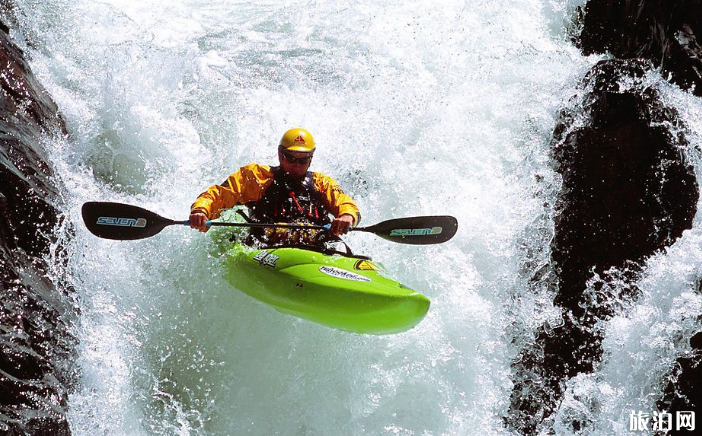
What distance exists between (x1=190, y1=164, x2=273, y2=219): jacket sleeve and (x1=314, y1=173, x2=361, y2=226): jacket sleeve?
0.39 m

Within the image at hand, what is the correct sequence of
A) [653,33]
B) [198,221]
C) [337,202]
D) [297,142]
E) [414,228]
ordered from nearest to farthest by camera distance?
[198,221]
[414,228]
[297,142]
[337,202]
[653,33]

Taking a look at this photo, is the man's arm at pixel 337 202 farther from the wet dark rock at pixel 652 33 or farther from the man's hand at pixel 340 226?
the wet dark rock at pixel 652 33

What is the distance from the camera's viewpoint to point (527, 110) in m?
7.13

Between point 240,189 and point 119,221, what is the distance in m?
0.87

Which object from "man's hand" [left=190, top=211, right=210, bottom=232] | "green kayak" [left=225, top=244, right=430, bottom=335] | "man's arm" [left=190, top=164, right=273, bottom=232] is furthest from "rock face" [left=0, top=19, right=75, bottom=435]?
"green kayak" [left=225, top=244, right=430, bottom=335]

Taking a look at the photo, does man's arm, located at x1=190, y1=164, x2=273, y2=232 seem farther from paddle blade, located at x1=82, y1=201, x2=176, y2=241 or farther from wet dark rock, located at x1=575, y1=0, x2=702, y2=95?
wet dark rock, located at x1=575, y1=0, x2=702, y2=95

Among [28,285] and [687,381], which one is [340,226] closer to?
[28,285]

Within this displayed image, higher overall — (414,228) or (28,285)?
(414,228)

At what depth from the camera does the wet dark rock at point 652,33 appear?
7383 millimetres

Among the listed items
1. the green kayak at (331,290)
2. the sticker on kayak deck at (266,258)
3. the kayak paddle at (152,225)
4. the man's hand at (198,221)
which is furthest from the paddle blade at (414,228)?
the man's hand at (198,221)

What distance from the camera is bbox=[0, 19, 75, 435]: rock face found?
365 cm

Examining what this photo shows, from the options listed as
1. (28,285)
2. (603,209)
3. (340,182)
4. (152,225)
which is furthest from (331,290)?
(603,209)

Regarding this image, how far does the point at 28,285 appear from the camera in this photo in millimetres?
4184

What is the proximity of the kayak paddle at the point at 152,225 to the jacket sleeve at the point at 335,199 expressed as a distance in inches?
9.9
